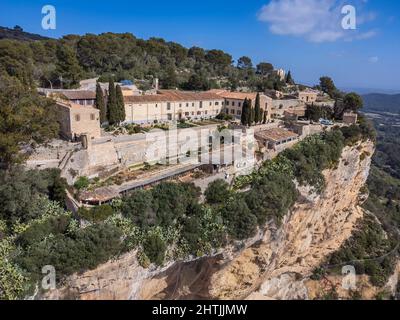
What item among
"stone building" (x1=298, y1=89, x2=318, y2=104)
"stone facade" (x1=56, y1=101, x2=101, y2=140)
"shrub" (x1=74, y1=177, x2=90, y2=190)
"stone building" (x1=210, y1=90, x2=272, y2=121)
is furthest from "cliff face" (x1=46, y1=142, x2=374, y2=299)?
"stone building" (x1=298, y1=89, x2=318, y2=104)

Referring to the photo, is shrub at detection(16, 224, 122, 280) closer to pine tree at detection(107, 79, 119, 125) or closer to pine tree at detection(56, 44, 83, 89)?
pine tree at detection(107, 79, 119, 125)

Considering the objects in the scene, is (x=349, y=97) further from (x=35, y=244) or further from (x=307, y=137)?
(x=35, y=244)

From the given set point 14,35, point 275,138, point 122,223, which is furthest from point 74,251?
point 14,35

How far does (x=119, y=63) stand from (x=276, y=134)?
3515 cm

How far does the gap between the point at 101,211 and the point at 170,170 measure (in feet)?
26.4

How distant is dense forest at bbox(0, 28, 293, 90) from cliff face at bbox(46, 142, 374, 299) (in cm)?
2257

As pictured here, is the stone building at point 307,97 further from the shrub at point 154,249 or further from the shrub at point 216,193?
the shrub at point 154,249

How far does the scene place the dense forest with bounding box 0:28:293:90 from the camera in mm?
44219

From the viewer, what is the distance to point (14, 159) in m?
21.1

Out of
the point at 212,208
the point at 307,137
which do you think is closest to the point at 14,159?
the point at 212,208

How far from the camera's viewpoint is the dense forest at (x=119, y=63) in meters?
44.2

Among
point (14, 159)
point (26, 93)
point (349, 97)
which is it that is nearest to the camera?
point (14, 159)

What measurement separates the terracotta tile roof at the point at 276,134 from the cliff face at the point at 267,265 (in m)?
6.10

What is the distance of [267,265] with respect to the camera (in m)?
26.9
